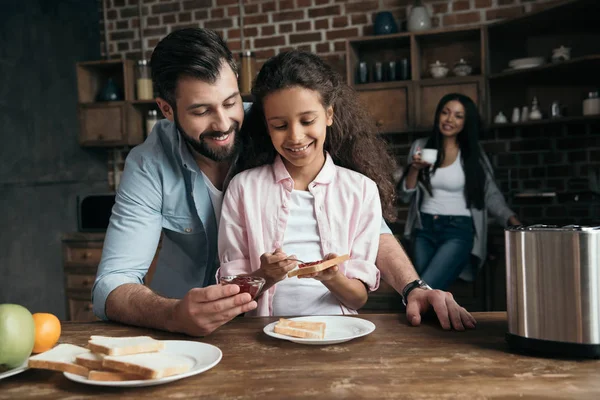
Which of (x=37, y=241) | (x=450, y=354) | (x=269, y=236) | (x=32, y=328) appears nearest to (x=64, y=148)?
(x=37, y=241)

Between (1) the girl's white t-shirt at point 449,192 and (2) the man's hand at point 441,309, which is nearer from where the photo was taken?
(2) the man's hand at point 441,309

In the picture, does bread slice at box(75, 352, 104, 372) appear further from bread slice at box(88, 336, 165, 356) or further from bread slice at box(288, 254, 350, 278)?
bread slice at box(288, 254, 350, 278)

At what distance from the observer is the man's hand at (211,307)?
113 centimetres

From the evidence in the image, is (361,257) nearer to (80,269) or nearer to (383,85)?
(383,85)

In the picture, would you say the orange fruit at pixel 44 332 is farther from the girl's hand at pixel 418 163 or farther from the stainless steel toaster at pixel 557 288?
the girl's hand at pixel 418 163

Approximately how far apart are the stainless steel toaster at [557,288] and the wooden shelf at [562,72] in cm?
256

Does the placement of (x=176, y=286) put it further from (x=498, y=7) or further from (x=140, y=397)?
(x=498, y=7)

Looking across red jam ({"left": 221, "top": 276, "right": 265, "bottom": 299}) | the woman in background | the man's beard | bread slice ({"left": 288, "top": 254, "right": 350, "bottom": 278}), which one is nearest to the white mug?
the woman in background

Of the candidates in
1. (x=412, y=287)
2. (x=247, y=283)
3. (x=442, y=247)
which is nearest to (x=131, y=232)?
(x=247, y=283)

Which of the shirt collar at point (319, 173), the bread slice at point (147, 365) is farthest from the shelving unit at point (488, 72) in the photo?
the bread slice at point (147, 365)

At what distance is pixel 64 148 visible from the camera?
13.9 ft

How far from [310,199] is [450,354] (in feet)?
2.59

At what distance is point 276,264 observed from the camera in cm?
125

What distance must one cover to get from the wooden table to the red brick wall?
3.27 m
